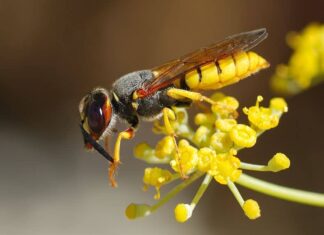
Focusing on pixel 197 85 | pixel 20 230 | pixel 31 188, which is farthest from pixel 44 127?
pixel 197 85

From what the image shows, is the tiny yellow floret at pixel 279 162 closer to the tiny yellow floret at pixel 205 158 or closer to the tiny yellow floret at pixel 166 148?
the tiny yellow floret at pixel 205 158

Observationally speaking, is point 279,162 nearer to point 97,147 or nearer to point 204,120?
point 204,120

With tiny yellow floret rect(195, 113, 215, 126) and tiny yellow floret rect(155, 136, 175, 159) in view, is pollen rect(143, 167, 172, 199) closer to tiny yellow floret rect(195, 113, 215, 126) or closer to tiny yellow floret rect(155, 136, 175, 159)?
tiny yellow floret rect(155, 136, 175, 159)

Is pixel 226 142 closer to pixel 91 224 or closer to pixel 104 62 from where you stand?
pixel 91 224

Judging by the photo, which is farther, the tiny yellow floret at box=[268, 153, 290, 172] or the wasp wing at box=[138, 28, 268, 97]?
the wasp wing at box=[138, 28, 268, 97]

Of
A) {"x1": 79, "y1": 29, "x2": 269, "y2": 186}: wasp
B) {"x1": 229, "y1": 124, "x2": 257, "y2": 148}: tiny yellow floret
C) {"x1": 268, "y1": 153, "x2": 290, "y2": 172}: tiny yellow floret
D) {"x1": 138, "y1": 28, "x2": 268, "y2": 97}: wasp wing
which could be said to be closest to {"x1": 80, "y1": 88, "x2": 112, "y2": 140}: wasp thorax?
{"x1": 79, "y1": 29, "x2": 269, "y2": 186}: wasp

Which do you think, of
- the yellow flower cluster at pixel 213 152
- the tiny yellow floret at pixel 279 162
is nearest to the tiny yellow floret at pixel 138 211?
the yellow flower cluster at pixel 213 152
